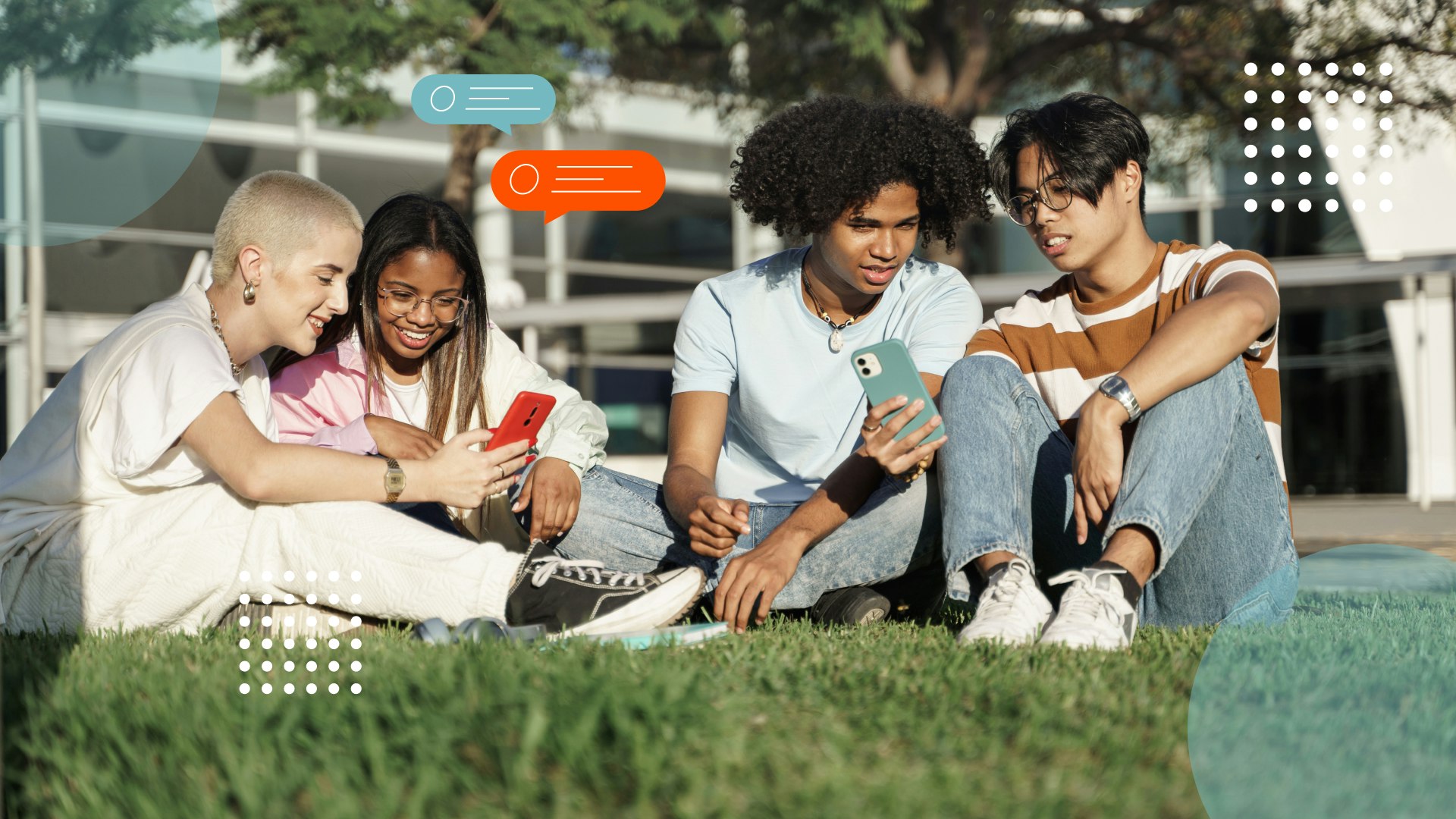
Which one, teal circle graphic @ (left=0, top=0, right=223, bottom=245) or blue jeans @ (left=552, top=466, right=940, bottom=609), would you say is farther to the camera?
teal circle graphic @ (left=0, top=0, right=223, bottom=245)

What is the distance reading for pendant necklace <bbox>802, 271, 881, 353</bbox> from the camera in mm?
3760

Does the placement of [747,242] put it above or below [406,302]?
above

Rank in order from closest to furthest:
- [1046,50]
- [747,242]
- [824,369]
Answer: [824,369] < [1046,50] < [747,242]

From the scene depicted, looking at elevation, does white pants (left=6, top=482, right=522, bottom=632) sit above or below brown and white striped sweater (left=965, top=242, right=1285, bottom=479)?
below

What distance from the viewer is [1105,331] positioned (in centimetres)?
339

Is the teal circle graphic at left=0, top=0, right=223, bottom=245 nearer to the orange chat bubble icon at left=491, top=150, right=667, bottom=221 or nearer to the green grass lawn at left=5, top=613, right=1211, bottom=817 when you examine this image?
the orange chat bubble icon at left=491, top=150, right=667, bottom=221

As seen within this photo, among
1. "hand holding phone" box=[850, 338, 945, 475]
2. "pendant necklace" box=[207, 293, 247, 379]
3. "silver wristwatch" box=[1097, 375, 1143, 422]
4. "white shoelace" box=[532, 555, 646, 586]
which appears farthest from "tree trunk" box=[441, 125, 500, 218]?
"silver wristwatch" box=[1097, 375, 1143, 422]

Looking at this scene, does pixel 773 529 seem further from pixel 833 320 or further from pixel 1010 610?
pixel 1010 610

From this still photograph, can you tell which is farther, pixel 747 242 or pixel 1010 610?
pixel 747 242

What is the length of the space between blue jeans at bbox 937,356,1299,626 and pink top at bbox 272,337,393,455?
5.68 ft

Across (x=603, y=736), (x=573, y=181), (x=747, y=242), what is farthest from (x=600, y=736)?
(x=747, y=242)

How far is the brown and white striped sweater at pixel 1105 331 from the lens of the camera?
3.25 meters

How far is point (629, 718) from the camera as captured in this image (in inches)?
70.4

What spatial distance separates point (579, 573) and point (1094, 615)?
1.20 m
